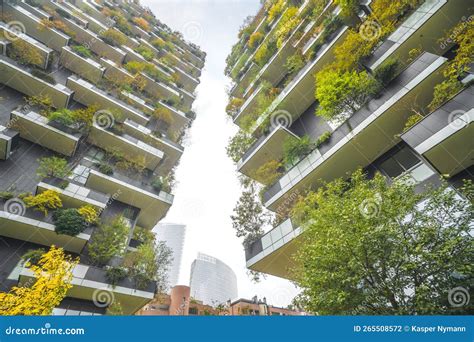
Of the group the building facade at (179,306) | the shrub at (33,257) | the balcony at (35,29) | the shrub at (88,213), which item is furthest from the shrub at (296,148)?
the building facade at (179,306)

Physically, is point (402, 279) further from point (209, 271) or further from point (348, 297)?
point (209, 271)

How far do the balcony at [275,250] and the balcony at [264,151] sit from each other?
6478mm

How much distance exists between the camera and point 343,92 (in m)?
13.0

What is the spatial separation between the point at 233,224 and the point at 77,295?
Answer: 34.4 feet

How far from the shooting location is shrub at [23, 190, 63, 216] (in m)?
14.3

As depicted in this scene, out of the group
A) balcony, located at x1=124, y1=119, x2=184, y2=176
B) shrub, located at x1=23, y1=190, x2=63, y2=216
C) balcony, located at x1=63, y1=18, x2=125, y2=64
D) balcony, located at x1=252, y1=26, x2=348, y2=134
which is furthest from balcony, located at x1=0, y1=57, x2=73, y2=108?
balcony, located at x1=252, y1=26, x2=348, y2=134

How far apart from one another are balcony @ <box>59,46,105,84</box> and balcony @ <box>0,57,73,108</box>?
5138mm

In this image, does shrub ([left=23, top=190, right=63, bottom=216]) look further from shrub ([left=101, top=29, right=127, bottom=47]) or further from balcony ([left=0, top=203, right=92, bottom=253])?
shrub ([left=101, top=29, right=127, bottom=47])

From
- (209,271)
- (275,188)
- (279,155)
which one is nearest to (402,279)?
(275,188)

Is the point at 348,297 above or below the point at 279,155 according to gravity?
below

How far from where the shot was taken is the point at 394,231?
6664 mm

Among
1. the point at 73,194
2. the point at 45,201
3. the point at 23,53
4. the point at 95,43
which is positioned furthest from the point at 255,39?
the point at 45,201

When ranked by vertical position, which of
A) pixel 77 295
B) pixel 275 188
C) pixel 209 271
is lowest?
pixel 77 295

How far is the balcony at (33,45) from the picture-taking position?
20467 millimetres
